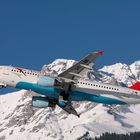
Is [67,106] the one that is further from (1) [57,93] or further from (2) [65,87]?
(2) [65,87]

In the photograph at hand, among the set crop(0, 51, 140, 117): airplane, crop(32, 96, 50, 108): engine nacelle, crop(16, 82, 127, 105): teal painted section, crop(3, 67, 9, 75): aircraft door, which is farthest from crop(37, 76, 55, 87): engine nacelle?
crop(3, 67, 9, 75): aircraft door

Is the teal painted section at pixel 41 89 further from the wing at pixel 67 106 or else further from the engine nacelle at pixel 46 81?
the wing at pixel 67 106

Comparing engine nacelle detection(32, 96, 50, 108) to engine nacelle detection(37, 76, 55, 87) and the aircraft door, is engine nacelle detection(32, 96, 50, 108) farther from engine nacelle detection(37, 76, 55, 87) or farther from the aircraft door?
the aircraft door

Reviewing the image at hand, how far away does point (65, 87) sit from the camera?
96.2 m

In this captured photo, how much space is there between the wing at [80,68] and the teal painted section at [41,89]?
3.56 meters

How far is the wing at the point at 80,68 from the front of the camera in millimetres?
87938

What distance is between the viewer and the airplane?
9462 cm

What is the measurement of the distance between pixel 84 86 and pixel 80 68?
7700mm

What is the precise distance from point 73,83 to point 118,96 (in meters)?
11.9

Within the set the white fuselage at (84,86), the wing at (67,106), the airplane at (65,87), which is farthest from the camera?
the wing at (67,106)

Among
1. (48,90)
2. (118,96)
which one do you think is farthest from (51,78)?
(118,96)

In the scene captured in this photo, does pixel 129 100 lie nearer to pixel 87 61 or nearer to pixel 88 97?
pixel 88 97

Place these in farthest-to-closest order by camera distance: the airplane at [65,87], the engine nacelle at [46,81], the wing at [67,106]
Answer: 1. the wing at [67,106]
2. the airplane at [65,87]
3. the engine nacelle at [46,81]

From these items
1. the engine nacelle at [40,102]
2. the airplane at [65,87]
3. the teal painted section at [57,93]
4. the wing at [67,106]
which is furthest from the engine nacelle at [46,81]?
the wing at [67,106]
